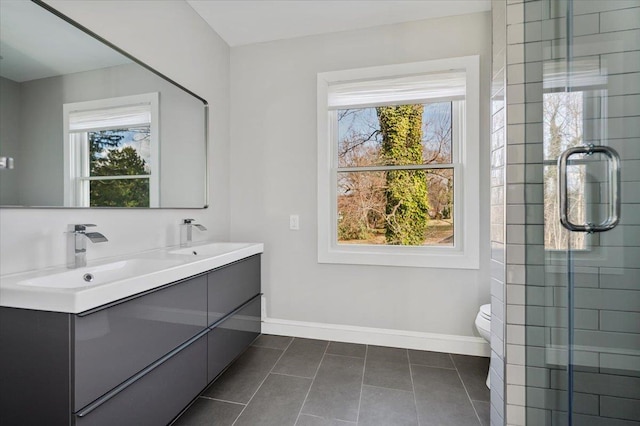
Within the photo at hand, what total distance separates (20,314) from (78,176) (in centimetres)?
67

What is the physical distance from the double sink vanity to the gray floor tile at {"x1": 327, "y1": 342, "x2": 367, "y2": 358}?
0.91 meters

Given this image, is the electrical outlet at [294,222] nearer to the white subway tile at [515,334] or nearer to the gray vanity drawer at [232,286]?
the gray vanity drawer at [232,286]

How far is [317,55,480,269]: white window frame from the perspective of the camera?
2127mm

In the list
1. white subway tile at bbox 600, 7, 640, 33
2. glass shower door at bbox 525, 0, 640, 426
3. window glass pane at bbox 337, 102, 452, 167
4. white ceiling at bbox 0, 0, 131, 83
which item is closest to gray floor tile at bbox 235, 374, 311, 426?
glass shower door at bbox 525, 0, 640, 426

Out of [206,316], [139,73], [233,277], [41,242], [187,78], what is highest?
[187,78]

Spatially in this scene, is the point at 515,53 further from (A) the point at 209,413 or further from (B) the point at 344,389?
(A) the point at 209,413

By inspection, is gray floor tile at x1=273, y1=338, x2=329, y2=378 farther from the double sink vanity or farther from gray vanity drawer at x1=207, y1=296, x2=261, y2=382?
the double sink vanity

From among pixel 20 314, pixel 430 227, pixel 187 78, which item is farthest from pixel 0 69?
pixel 430 227

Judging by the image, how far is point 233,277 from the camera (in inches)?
72.0

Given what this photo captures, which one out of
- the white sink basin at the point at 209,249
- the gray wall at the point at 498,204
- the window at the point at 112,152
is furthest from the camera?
the white sink basin at the point at 209,249

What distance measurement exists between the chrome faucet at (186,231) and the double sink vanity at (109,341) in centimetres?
42

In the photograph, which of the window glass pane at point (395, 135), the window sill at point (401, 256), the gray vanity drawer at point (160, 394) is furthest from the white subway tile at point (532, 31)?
the gray vanity drawer at point (160, 394)

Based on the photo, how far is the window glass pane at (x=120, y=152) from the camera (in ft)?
4.69

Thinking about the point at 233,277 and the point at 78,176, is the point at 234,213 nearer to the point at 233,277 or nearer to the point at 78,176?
the point at 233,277
